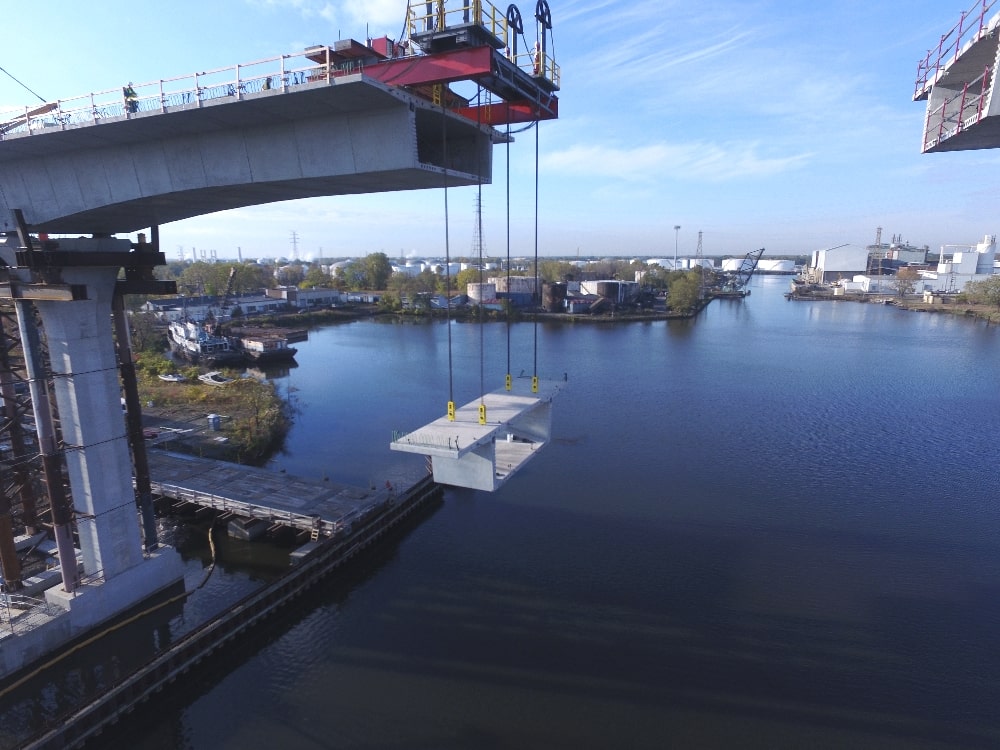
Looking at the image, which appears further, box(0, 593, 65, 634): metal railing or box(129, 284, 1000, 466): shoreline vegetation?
box(129, 284, 1000, 466): shoreline vegetation

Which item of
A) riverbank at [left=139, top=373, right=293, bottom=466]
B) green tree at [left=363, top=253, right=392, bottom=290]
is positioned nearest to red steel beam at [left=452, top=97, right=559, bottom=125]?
riverbank at [left=139, top=373, right=293, bottom=466]

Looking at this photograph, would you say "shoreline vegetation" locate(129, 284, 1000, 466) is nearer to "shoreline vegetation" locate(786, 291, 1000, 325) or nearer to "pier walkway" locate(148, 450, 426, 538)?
"pier walkway" locate(148, 450, 426, 538)

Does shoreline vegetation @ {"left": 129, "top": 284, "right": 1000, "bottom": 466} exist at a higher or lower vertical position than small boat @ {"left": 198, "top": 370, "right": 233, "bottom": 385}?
lower

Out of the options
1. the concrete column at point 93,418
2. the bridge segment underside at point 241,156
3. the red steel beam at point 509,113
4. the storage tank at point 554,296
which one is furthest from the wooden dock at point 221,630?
the storage tank at point 554,296

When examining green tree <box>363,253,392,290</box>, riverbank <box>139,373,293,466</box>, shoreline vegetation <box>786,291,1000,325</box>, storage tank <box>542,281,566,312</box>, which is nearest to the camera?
riverbank <box>139,373,293,466</box>

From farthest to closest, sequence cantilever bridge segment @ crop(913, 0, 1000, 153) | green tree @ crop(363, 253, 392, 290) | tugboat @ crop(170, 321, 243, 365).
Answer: green tree @ crop(363, 253, 392, 290)
tugboat @ crop(170, 321, 243, 365)
cantilever bridge segment @ crop(913, 0, 1000, 153)

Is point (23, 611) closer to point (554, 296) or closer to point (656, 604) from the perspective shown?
point (656, 604)

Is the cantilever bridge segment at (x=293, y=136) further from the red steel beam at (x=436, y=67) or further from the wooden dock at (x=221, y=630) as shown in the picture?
the wooden dock at (x=221, y=630)
